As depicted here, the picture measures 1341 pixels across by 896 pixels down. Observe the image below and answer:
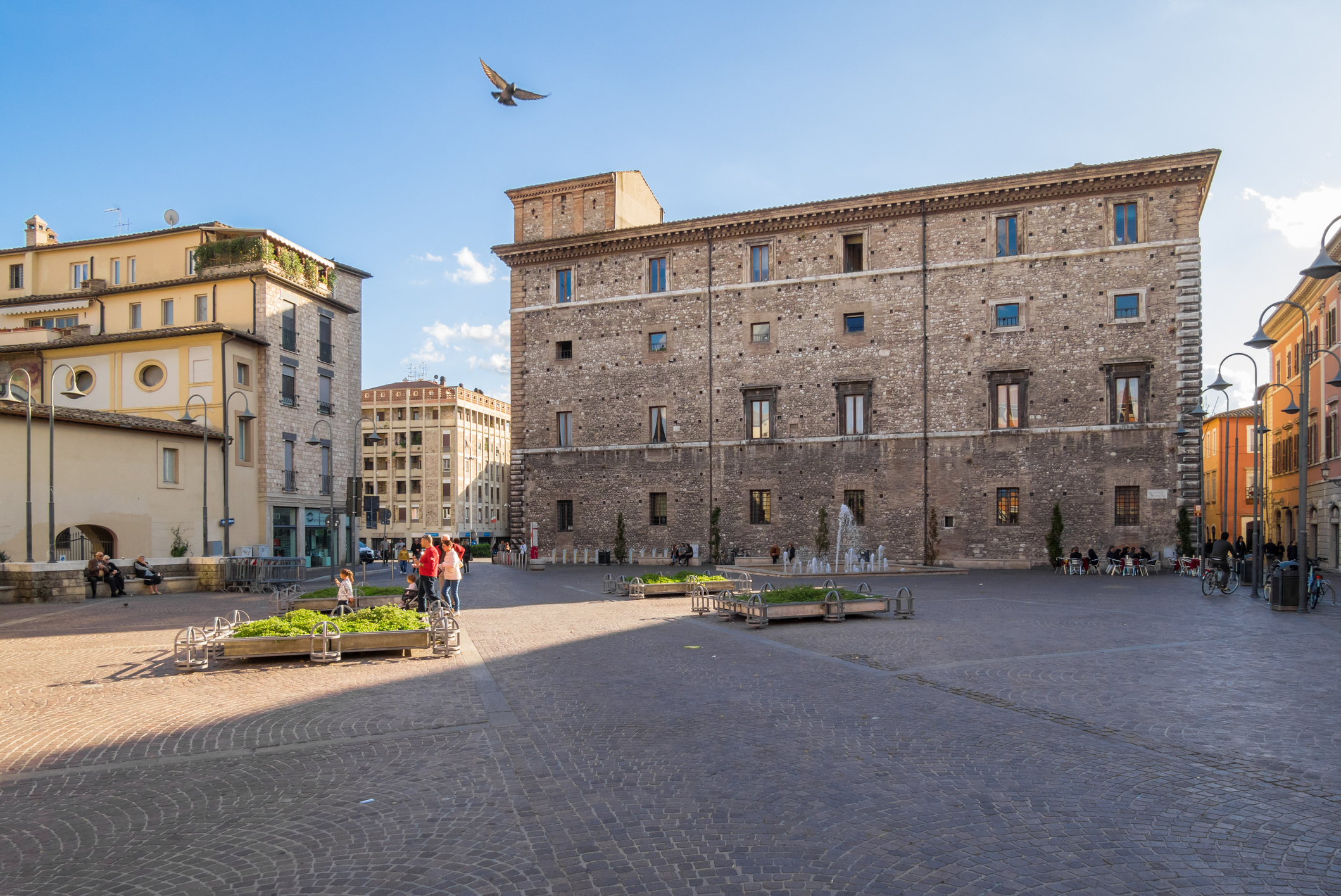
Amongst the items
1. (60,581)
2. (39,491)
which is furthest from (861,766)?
(39,491)

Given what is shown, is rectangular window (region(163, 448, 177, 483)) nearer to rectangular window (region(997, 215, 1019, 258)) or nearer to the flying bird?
the flying bird

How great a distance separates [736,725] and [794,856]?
124 inches

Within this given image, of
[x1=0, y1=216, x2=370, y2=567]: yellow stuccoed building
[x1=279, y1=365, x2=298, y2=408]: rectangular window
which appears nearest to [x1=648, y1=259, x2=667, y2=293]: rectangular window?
[x1=0, y1=216, x2=370, y2=567]: yellow stuccoed building

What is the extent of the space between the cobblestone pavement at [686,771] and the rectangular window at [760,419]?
26170mm

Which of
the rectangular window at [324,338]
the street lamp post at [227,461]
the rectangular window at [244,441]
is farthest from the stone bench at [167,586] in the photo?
the rectangular window at [324,338]

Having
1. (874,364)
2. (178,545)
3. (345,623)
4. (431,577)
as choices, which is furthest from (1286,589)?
(178,545)

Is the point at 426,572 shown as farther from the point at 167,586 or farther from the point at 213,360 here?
the point at 213,360

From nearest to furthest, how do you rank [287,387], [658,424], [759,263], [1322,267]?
1. [1322,267]
2. [759,263]
3. [658,424]
4. [287,387]

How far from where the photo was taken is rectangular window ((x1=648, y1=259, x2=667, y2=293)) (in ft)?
136

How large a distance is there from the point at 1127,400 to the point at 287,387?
37.4 m

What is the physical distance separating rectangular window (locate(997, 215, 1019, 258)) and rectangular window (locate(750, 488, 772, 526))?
14.2 meters

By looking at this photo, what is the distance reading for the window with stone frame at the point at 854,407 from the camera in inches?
1495

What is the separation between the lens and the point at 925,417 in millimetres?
37000

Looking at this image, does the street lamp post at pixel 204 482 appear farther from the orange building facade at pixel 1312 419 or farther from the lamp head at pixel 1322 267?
the orange building facade at pixel 1312 419
